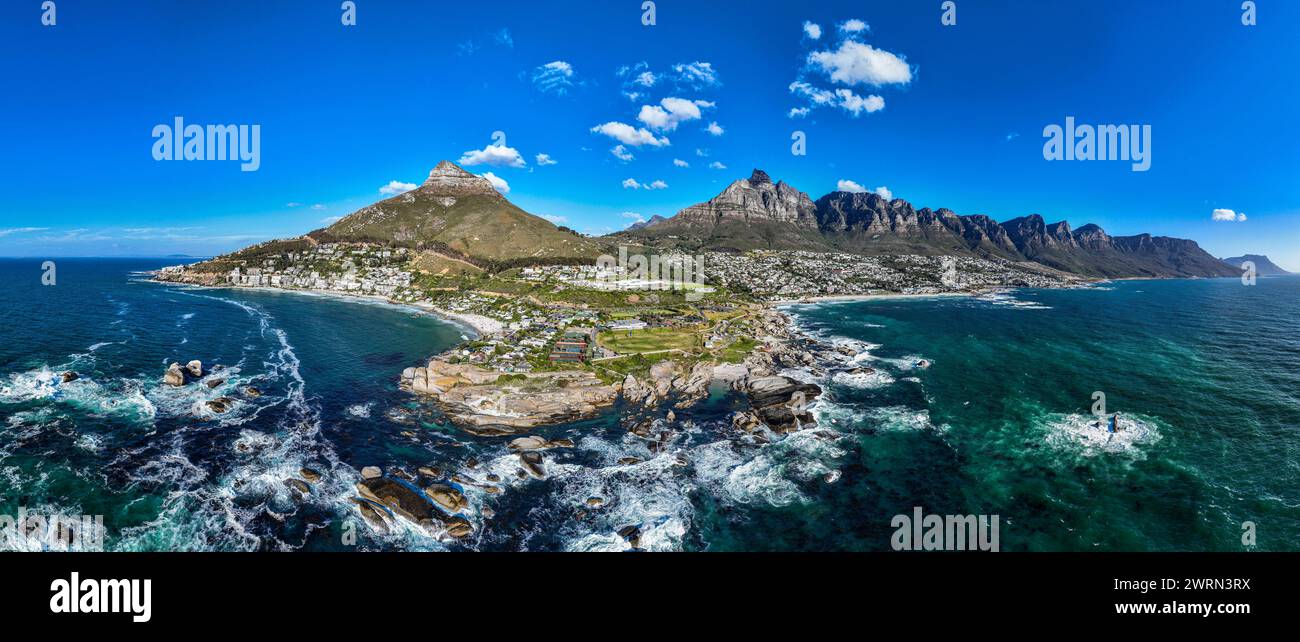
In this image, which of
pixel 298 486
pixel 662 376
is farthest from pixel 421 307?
pixel 298 486

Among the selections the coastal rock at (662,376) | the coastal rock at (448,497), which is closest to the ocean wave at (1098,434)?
the coastal rock at (662,376)

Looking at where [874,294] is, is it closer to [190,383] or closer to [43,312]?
[190,383]

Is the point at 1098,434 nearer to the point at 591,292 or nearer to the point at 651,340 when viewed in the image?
the point at 651,340

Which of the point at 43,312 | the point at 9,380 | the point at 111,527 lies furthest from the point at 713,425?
the point at 43,312

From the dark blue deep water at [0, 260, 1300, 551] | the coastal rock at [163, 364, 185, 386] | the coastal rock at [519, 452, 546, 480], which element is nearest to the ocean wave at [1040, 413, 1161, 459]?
the dark blue deep water at [0, 260, 1300, 551]

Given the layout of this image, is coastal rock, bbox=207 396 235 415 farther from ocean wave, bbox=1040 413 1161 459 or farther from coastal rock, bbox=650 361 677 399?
ocean wave, bbox=1040 413 1161 459

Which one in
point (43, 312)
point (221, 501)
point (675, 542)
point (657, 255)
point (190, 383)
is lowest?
point (675, 542)
